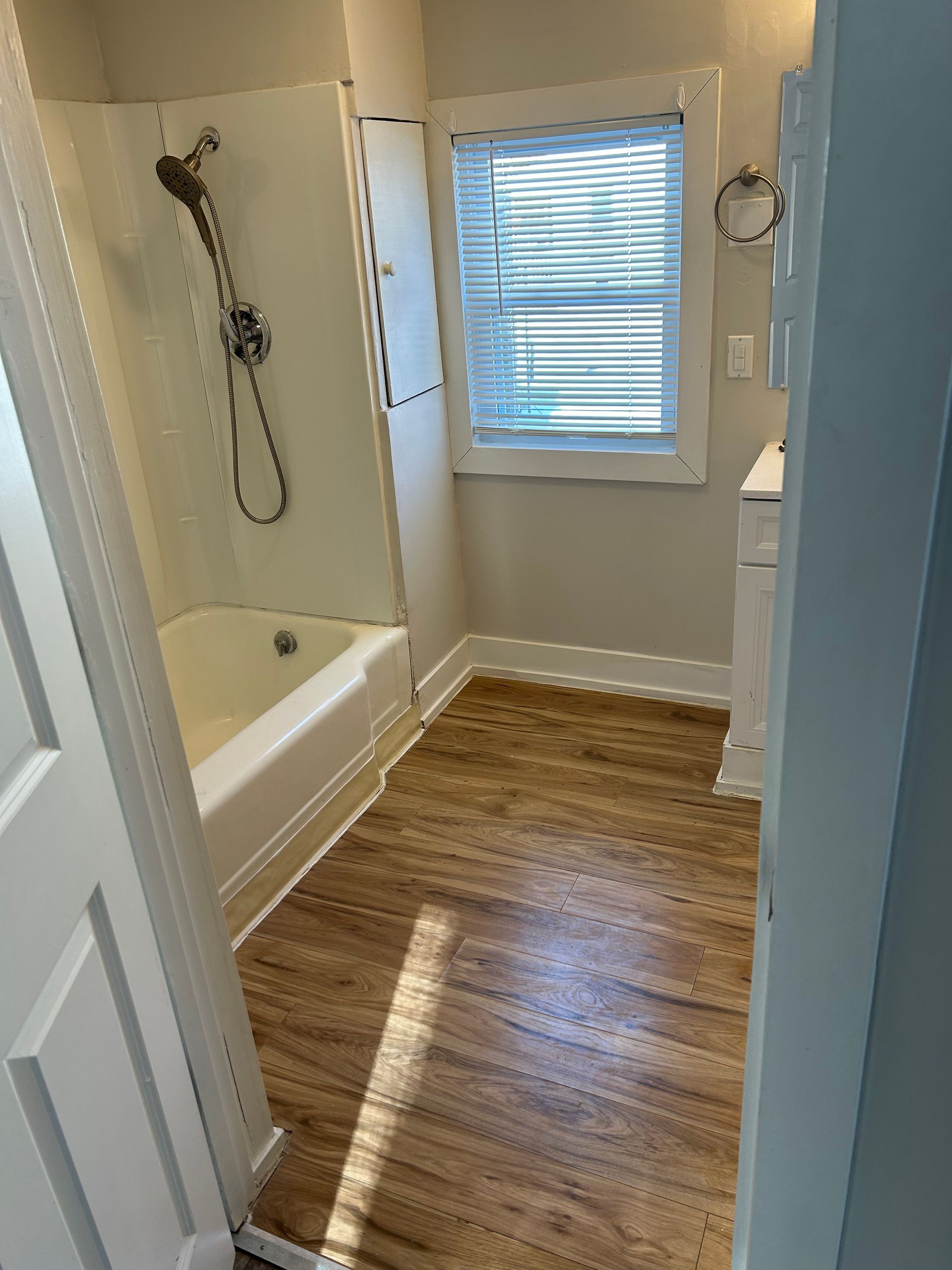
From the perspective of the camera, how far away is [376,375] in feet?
9.03

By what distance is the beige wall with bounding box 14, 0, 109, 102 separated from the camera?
97.0 inches

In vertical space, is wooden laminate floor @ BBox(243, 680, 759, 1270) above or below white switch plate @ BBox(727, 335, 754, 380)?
below

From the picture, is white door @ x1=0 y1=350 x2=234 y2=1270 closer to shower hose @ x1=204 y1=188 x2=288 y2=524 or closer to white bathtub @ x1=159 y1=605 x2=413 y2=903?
white bathtub @ x1=159 y1=605 x2=413 y2=903

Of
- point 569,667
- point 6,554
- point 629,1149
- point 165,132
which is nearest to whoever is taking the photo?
point 6,554

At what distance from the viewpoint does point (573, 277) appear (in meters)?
2.91

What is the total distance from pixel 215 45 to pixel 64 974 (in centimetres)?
245

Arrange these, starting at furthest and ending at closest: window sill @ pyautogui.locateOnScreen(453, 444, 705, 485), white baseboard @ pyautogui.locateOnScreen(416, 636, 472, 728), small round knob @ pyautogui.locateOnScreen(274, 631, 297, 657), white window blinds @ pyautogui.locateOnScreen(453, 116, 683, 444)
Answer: white baseboard @ pyautogui.locateOnScreen(416, 636, 472, 728), small round knob @ pyautogui.locateOnScreen(274, 631, 297, 657), window sill @ pyautogui.locateOnScreen(453, 444, 705, 485), white window blinds @ pyautogui.locateOnScreen(453, 116, 683, 444)

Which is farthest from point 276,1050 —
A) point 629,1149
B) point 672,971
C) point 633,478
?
point 633,478

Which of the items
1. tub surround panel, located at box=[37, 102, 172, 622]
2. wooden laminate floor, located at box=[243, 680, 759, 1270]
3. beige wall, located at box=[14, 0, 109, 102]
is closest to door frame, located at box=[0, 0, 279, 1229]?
wooden laminate floor, located at box=[243, 680, 759, 1270]

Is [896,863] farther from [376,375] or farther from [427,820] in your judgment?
[376,375]

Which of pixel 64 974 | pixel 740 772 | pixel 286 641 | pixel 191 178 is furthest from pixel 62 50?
pixel 740 772

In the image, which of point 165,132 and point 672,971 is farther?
point 165,132

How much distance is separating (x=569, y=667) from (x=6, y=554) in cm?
255

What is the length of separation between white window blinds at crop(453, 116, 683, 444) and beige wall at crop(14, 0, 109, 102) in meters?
1.05
